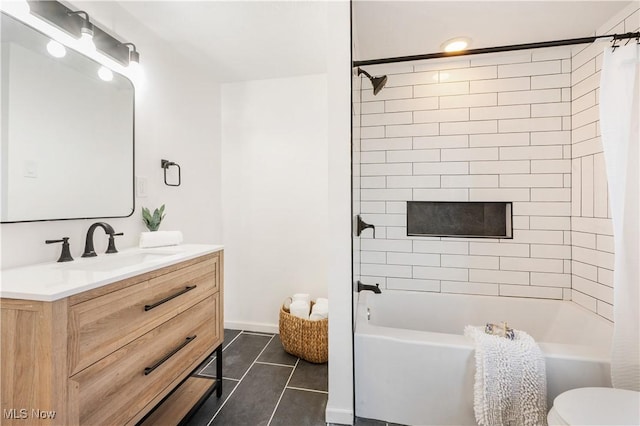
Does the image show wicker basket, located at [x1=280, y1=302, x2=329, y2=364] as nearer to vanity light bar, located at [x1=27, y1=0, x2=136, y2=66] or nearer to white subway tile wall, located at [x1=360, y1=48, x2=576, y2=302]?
white subway tile wall, located at [x1=360, y1=48, x2=576, y2=302]

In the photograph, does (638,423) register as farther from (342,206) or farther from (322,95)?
(322,95)

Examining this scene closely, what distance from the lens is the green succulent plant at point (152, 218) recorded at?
1714 millimetres

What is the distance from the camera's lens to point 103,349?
36.2 inches

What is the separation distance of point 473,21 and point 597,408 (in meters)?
2.01

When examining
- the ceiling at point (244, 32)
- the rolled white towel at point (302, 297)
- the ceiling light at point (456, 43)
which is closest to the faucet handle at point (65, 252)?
the ceiling at point (244, 32)

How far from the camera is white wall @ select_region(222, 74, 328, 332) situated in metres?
2.39

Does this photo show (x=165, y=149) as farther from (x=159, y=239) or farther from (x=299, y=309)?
(x=299, y=309)

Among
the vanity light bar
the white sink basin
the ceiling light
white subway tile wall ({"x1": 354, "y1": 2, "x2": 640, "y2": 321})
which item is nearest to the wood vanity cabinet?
the white sink basin

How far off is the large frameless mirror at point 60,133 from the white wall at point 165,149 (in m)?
0.08

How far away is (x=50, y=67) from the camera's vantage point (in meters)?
1.24

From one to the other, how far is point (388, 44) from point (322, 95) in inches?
26.0

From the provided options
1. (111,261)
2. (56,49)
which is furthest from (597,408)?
(56,49)

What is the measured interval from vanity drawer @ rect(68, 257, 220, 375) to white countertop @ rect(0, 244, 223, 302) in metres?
0.06

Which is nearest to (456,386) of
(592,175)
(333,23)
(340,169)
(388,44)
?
(340,169)
